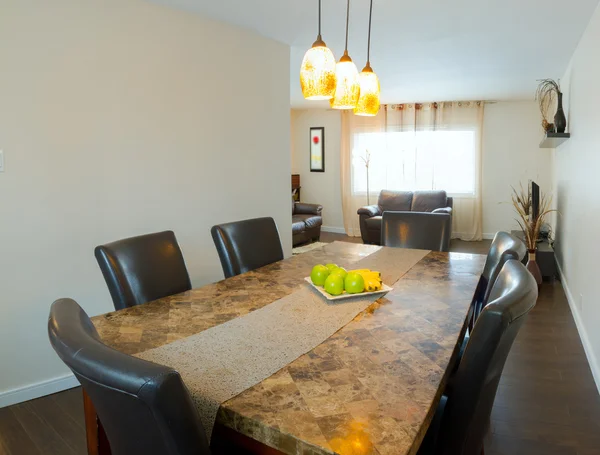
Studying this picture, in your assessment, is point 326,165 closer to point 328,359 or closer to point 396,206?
point 396,206

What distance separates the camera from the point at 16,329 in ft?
8.23

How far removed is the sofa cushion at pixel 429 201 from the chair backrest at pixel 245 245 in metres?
5.05

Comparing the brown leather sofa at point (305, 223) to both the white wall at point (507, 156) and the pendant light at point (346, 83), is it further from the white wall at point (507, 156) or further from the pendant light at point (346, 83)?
the pendant light at point (346, 83)

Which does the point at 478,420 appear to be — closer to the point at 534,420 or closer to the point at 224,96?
the point at 534,420

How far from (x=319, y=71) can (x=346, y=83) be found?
22 centimetres

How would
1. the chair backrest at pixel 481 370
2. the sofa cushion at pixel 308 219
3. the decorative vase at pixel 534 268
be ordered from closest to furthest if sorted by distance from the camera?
the chair backrest at pixel 481 370
the decorative vase at pixel 534 268
the sofa cushion at pixel 308 219

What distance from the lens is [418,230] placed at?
310 cm

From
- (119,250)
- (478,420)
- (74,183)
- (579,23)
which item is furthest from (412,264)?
(579,23)

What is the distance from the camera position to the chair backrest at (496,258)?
189 cm

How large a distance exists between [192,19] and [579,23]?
9.37 feet

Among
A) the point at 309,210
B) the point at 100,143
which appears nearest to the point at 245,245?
the point at 100,143

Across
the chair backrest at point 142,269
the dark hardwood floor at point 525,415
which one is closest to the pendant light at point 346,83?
the chair backrest at point 142,269

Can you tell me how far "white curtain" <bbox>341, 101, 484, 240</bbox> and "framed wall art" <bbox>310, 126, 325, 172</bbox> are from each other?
43cm

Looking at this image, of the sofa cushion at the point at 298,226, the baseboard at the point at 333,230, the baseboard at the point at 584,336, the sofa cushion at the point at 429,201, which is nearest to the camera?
the baseboard at the point at 584,336
